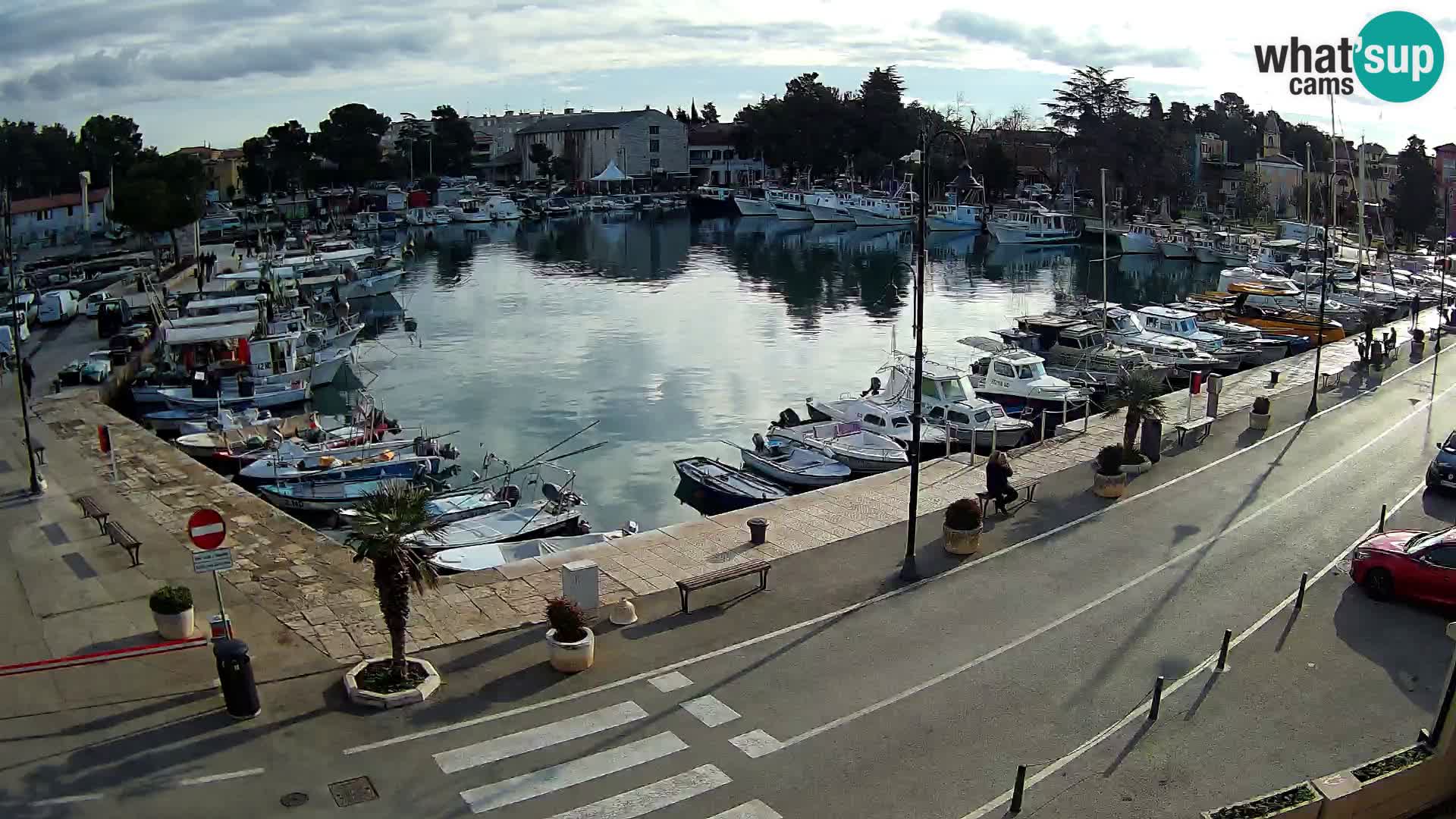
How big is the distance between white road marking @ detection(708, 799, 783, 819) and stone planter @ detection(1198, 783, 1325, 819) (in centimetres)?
437

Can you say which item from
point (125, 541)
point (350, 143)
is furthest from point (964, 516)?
point (350, 143)

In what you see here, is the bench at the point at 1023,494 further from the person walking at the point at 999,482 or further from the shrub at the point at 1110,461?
the shrub at the point at 1110,461

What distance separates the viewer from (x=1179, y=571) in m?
19.9

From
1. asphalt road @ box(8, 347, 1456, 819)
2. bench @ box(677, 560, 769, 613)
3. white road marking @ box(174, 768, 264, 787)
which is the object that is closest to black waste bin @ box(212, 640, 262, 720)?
asphalt road @ box(8, 347, 1456, 819)

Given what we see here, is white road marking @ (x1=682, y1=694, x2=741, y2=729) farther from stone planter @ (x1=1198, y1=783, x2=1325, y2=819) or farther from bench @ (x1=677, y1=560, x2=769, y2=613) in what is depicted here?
stone planter @ (x1=1198, y1=783, x2=1325, y2=819)

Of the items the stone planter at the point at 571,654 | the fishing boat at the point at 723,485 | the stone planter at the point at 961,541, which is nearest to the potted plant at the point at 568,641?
the stone planter at the point at 571,654

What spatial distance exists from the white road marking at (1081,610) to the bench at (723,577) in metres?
4.07

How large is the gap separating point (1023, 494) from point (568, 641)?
40.8ft

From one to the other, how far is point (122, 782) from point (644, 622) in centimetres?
741

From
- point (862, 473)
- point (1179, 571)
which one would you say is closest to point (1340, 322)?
point (862, 473)

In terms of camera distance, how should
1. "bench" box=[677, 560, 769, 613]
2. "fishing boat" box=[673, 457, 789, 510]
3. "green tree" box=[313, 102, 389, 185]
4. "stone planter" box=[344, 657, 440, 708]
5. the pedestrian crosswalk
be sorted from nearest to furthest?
the pedestrian crosswalk
"stone planter" box=[344, 657, 440, 708]
"bench" box=[677, 560, 769, 613]
"fishing boat" box=[673, 457, 789, 510]
"green tree" box=[313, 102, 389, 185]

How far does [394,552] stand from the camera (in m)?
14.5

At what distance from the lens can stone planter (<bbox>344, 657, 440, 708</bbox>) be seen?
14734 mm

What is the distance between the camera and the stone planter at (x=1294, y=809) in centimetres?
1138
